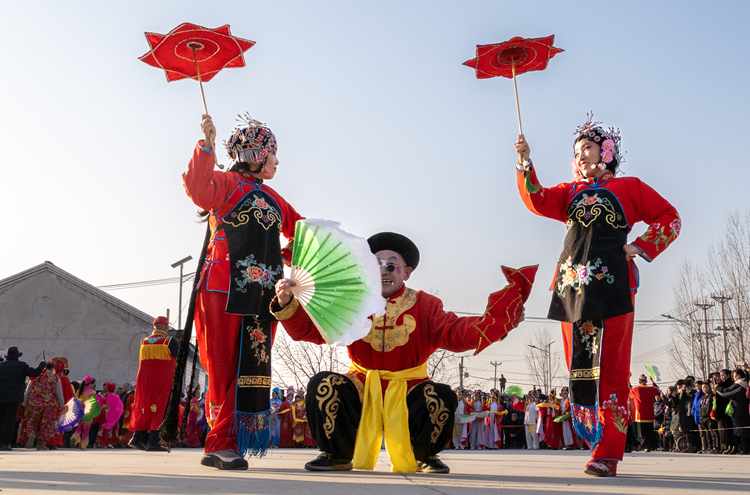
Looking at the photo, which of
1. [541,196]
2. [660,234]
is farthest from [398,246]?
[660,234]

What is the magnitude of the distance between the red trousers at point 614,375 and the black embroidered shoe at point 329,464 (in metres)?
1.53

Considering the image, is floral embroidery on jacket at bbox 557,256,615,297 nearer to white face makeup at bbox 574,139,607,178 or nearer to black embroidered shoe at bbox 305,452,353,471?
white face makeup at bbox 574,139,607,178

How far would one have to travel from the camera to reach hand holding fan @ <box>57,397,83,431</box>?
12.6 m

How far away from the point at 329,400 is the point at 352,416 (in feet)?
0.54

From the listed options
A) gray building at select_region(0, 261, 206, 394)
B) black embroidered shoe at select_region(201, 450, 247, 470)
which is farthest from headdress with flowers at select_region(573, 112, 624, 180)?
gray building at select_region(0, 261, 206, 394)

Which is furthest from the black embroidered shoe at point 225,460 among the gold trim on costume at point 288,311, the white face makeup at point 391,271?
the white face makeup at point 391,271

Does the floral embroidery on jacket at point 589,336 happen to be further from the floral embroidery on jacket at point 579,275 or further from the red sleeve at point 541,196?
the red sleeve at point 541,196

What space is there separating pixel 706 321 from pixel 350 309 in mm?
33926

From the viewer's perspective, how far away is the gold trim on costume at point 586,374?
4.45 meters

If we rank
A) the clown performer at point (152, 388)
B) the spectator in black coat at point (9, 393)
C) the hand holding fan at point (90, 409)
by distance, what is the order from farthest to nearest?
1. the hand holding fan at point (90, 409)
2. the spectator in black coat at point (9, 393)
3. the clown performer at point (152, 388)

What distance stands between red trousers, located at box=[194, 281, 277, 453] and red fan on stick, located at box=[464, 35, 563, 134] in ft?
7.89

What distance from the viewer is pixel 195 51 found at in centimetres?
499

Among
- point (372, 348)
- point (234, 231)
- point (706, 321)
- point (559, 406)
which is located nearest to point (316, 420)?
point (372, 348)

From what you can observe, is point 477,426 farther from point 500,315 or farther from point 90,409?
point 500,315
